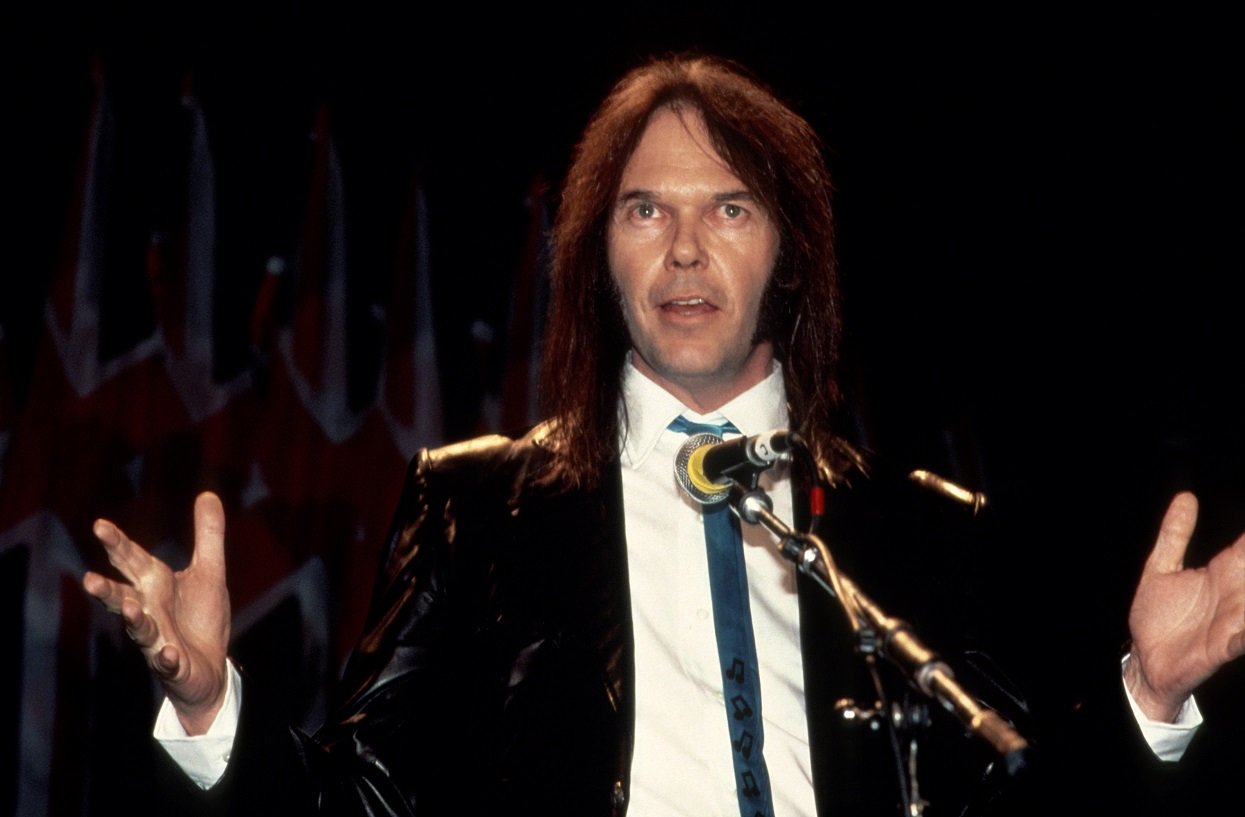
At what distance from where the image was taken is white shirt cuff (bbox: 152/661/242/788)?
65.1 inches

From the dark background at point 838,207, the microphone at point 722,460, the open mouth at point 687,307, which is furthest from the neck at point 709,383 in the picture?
the dark background at point 838,207

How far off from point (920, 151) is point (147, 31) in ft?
8.31

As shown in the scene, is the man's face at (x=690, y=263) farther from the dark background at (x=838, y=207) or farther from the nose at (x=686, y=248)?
the dark background at (x=838, y=207)

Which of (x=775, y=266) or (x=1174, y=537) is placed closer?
(x=1174, y=537)

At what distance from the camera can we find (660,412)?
2.25 m

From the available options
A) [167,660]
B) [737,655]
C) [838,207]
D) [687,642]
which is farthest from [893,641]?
[838,207]

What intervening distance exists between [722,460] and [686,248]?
0.79 meters

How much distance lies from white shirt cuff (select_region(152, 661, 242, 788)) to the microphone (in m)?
0.71

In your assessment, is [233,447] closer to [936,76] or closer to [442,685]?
[442,685]

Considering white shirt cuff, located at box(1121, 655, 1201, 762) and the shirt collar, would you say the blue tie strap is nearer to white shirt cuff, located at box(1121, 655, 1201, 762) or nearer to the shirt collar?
the shirt collar

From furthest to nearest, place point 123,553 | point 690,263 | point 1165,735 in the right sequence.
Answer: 1. point 690,263
2. point 1165,735
3. point 123,553

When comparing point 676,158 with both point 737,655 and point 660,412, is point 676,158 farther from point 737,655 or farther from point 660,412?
point 737,655

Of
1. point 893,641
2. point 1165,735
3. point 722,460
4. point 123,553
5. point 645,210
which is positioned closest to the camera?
point 893,641

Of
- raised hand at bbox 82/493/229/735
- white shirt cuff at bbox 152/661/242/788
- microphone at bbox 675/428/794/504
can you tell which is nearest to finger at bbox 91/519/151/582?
raised hand at bbox 82/493/229/735
